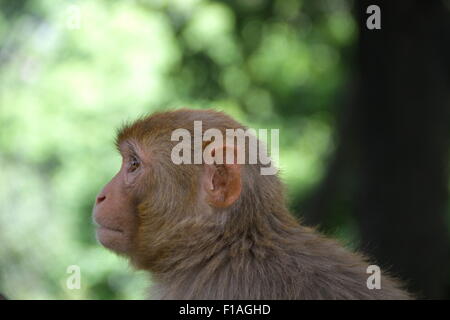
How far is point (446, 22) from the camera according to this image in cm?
1046

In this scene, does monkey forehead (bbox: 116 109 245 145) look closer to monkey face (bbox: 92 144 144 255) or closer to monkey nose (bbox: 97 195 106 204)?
monkey face (bbox: 92 144 144 255)

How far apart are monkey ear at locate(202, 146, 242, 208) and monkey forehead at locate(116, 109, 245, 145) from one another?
21cm

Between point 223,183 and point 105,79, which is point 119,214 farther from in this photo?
point 105,79

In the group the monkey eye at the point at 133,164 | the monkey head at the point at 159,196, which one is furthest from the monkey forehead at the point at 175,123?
the monkey eye at the point at 133,164

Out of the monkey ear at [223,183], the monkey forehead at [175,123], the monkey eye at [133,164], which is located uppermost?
the monkey forehead at [175,123]

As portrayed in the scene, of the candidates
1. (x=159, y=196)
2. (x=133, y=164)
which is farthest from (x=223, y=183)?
(x=133, y=164)

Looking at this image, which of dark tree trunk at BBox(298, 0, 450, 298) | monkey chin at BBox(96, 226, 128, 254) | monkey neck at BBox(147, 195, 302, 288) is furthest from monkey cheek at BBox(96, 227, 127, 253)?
dark tree trunk at BBox(298, 0, 450, 298)

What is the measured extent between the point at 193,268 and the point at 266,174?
2.03 ft

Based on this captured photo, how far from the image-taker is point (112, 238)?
425 cm

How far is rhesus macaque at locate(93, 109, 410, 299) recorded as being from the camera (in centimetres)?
385

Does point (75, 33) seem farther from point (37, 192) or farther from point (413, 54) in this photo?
point (413, 54)

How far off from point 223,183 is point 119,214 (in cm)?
61

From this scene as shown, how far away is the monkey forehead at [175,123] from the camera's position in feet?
13.8

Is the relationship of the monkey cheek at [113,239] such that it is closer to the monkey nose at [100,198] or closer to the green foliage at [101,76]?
the monkey nose at [100,198]
